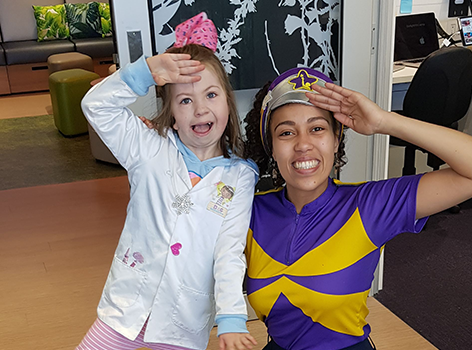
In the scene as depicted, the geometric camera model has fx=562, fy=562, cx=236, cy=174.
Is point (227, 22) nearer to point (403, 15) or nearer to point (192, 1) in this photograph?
point (192, 1)

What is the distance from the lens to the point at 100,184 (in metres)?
4.30

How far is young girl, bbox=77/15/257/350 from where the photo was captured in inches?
59.4

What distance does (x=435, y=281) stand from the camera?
2.80m

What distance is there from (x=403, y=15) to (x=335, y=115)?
116 inches

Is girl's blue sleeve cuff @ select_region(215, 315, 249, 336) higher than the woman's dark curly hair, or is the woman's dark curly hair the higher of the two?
the woman's dark curly hair

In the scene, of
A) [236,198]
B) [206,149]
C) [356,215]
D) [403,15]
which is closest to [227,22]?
[206,149]

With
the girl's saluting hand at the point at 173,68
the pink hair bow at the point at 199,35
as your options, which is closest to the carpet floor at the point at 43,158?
the pink hair bow at the point at 199,35

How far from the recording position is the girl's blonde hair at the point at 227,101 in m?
1.54

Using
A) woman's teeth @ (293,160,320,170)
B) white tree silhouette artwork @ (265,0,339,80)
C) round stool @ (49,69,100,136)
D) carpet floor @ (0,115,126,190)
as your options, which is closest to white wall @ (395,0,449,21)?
white tree silhouette artwork @ (265,0,339,80)

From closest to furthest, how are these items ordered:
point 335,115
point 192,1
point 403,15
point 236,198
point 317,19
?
1. point 335,115
2. point 236,198
3. point 192,1
4. point 317,19
5. point 403,15

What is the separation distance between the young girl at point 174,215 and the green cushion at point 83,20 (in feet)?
21.6

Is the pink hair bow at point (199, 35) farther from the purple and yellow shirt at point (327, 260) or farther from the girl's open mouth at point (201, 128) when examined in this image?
the purple and yellow shirt at point (327, 260)

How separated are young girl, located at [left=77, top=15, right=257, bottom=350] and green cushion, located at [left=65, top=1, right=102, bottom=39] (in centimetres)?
658

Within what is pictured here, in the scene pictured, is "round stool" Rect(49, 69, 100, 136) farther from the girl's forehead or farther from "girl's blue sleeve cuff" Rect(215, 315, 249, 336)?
"girl's blue sleeve cuff" Rect(215, 315, 249, 336)
